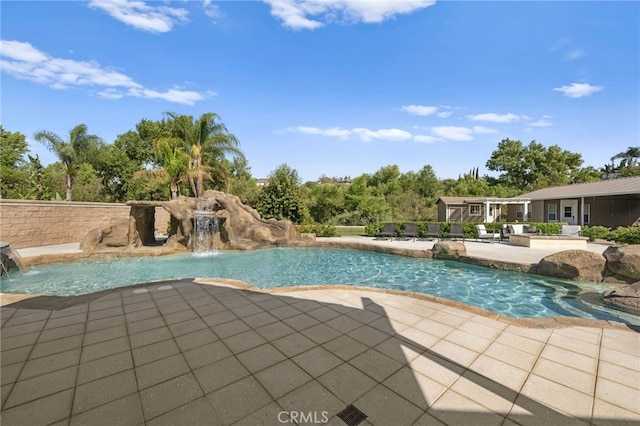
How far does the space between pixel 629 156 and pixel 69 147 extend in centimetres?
7336

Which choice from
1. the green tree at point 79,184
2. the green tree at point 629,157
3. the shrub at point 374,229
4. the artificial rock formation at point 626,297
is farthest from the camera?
the green tree at point 629,157

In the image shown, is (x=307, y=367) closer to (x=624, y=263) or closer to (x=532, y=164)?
(x=624, y=263)

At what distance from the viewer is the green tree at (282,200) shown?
1881 centimetres

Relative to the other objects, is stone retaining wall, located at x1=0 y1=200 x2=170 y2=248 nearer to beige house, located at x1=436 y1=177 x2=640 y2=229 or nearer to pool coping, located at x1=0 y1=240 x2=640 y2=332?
pool coping, located at x1=0 y1=240 x2=640 y2=332

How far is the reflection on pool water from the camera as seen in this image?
217 inches

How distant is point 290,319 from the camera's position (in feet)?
11.5

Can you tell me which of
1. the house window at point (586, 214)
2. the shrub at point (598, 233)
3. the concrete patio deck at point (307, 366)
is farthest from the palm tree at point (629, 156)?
the concrete patio deck at point (307, 366)

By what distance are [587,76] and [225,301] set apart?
18.4m

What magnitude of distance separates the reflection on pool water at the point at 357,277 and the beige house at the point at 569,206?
13.3m

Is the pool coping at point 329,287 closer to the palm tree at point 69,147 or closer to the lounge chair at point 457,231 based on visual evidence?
the lounge chair at point 457,231

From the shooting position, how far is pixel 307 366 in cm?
244

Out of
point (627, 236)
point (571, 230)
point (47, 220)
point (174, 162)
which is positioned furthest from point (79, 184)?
point (627, 236)

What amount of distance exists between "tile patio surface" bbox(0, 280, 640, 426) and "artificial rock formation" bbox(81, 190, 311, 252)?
8.27 meters

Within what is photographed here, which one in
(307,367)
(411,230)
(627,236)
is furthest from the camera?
(411,230)
